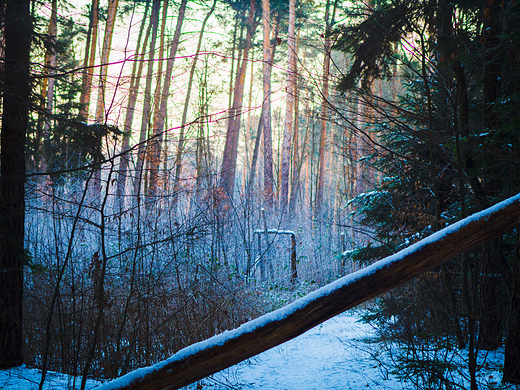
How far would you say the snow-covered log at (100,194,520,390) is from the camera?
1.34 meters

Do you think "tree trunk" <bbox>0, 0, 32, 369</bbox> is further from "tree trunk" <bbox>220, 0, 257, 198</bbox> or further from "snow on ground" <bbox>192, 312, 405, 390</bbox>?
"tree trunk" <bbox>220, 0, 257, 198</bbox>

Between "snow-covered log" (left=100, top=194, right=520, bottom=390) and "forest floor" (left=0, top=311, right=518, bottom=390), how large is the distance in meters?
2.00

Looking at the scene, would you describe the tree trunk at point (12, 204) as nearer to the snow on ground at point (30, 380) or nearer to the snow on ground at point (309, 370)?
the snow on ground at point (30, 380)

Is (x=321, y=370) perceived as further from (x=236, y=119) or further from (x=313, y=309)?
(x=236, y=119)

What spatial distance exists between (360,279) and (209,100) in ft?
18.7

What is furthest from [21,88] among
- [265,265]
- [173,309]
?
[265,265]

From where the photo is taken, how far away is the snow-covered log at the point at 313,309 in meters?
1.34

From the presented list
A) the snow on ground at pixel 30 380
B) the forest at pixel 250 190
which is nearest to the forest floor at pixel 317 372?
the snow on ground at pixel 30 380

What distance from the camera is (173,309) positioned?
4.97 meters

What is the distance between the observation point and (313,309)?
4.58 ft

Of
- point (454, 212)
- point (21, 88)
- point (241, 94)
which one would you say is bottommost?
point (454, 212)

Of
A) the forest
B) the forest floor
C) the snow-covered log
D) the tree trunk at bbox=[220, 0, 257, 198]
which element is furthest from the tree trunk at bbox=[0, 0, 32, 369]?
the tree trunk at bbox=[220, 0, 257, 198]

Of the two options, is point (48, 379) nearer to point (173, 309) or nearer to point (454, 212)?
point (173, 309)

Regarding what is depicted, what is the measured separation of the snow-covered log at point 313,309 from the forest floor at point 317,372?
78.8 inches
